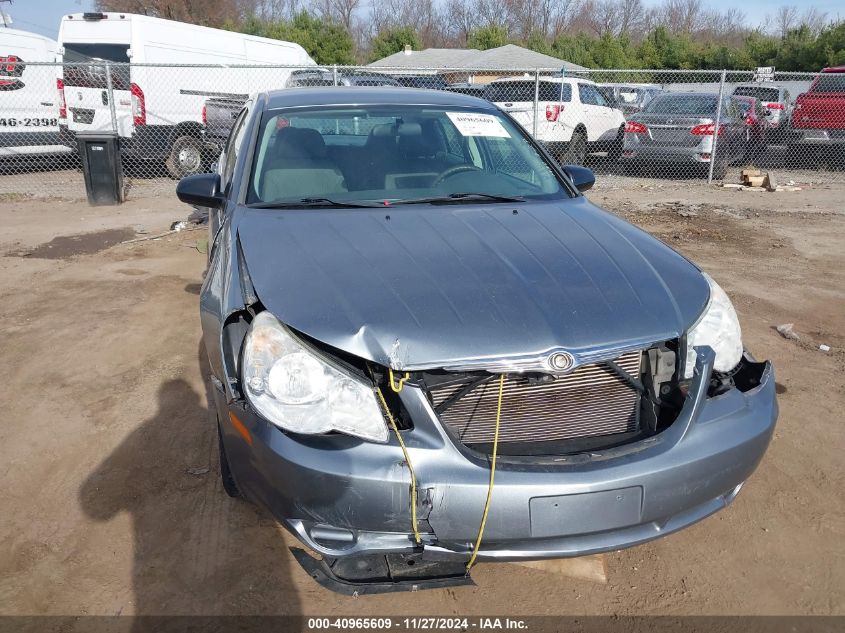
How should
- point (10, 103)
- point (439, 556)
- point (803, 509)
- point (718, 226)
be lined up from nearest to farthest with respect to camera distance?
point (439, 556) → point (803, 509) → point (718, 226) → point (10, 103)

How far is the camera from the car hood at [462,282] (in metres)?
2.17

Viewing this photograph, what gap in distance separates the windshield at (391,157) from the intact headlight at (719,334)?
1189 millimetres

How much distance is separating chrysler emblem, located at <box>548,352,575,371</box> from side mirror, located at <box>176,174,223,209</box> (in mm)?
2083

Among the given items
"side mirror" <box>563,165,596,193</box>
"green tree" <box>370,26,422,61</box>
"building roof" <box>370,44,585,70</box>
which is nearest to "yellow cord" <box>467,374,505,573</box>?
"side mirror" <box>563,165,596,193</box>

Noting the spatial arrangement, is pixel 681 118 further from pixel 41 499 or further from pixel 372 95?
pixel 41 499

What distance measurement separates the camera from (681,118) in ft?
40.7

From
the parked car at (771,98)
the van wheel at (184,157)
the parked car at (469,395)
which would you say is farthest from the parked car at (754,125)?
the parked car at (469,395)

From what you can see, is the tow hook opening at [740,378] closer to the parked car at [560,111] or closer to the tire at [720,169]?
the parked car at [560,111]

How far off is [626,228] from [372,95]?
66.9 inches

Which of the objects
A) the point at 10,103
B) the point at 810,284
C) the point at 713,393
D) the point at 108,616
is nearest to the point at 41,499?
the point at 108,616

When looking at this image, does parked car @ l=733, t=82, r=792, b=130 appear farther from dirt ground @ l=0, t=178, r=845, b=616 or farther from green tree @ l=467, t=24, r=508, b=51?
green tree @ l=467, t=24, r=508, b=51

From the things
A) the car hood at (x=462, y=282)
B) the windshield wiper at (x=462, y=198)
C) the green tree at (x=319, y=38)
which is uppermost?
the green tree at (x=319, y=38)

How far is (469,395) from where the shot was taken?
2.21 meters

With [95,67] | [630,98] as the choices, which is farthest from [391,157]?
[630,98]
